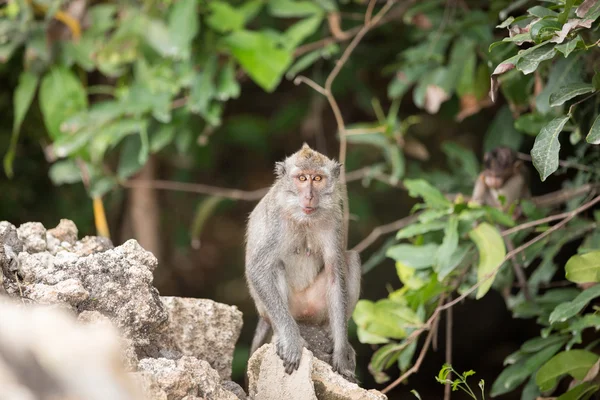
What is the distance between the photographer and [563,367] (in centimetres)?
611

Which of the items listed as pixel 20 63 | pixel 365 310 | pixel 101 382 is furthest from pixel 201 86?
pixel 101 382

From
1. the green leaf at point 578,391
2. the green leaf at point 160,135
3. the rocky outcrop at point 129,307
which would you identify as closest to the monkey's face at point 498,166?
the green leaf at point 578,391

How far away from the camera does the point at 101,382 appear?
2438mm

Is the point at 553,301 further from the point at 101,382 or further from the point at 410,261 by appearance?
the point at 101,382

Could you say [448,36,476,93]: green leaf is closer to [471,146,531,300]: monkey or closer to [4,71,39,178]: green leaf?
[471,146,531,300]: monkey

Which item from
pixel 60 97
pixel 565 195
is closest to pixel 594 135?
pixel 565 195

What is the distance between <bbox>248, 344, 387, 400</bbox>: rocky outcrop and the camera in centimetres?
479

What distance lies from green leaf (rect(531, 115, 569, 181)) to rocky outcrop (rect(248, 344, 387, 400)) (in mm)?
1564

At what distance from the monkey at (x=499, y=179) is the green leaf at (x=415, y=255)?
1572mm

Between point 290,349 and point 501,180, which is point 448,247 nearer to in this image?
point 290,349

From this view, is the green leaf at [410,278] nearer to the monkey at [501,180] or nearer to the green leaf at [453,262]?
the green leaf at [453,262]

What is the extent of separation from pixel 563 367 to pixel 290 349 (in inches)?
81.8

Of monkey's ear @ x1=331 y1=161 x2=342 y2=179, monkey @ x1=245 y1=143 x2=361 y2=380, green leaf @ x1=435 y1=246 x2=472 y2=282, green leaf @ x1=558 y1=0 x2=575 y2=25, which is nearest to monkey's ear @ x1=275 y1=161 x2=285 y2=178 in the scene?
monkey @ x1=245 y1=143 x2=361 y2=380

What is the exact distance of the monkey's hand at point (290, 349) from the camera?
5.08 meters
